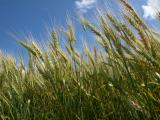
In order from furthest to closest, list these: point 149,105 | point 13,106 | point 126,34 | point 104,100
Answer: point 13,106, point 104,100, point 126,34, point 149,105

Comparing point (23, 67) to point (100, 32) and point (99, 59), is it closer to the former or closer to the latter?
point (99, 59)

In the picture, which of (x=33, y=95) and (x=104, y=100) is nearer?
(x=104, y=100)

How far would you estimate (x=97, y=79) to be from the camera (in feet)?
7.32

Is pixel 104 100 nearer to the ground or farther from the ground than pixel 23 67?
nearer to the ground

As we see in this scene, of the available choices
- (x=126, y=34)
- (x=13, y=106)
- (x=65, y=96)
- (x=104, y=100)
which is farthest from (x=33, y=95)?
(x=126, y=34)

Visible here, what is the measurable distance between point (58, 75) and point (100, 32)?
398 millimetres

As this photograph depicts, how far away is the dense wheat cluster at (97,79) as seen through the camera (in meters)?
1.78

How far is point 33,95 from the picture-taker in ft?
8.61

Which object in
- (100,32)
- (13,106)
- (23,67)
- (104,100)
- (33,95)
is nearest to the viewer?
(100,32)

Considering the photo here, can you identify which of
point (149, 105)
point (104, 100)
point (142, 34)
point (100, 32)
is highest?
point (100, 32)

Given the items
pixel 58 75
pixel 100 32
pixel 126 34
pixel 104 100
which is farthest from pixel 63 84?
pixel 126 34

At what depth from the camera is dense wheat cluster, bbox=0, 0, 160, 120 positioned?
178 centimetres

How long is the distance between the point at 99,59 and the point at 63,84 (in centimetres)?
26

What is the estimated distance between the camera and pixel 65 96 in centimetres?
219
